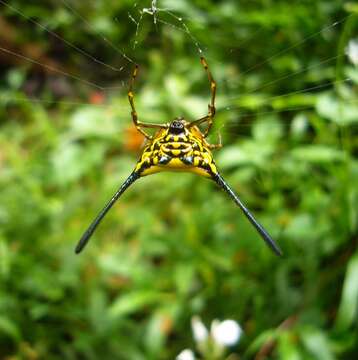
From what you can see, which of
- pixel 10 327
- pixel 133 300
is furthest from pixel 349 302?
pixel 10 327

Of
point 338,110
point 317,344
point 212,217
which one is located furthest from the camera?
point 212,217

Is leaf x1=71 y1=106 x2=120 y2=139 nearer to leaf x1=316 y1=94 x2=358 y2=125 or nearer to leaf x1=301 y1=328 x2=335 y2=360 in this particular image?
leaf x1=316 y1=94 x2=358 y2=125

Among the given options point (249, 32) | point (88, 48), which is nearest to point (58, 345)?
point (249, 32)

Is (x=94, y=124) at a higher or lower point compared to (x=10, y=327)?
higher

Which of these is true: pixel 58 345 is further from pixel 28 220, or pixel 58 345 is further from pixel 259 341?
pixel 259 341

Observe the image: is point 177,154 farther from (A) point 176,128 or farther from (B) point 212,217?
(B) point 212,217

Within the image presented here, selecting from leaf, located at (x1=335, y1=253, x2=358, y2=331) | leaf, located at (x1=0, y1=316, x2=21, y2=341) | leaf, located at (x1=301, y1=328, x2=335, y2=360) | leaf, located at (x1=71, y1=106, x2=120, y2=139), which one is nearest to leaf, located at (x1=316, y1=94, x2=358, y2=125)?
leaf, located at (x1=335, y1=253, x2=358, y2=331)

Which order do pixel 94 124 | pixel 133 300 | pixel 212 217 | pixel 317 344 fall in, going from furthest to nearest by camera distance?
pixel 94 124 < pixel 212 217 < pixel 133 300 < pixel 317 344

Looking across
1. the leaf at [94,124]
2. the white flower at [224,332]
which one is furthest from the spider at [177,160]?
the leaf at [94,124]
